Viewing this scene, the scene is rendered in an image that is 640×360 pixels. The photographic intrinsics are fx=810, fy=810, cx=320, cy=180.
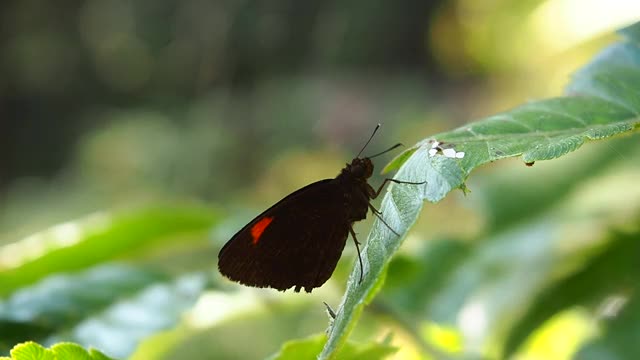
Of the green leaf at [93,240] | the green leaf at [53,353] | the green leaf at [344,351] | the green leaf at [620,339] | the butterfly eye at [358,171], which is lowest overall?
the green leaf at [620,339]

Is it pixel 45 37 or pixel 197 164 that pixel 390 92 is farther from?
pixel 45 37

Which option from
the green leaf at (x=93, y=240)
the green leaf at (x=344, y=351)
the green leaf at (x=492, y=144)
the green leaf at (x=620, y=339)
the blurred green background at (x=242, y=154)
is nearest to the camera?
the green leaf at (x=492, y=144)

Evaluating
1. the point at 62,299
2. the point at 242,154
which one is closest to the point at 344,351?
the point at 62,299

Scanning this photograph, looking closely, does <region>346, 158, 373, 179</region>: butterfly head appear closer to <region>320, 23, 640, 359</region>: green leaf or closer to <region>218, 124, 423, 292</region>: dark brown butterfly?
<region>218, 124, 423, 292</region>: dark brown butterfly

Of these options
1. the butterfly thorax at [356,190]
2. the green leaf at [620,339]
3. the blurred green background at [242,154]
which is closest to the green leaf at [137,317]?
the blurred green background at [242,154]

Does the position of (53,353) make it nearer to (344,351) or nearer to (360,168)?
(344,351)

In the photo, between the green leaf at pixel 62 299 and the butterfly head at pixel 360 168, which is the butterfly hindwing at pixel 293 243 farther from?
the green leaf at pixel 62 299

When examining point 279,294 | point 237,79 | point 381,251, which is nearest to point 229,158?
point 237,79
